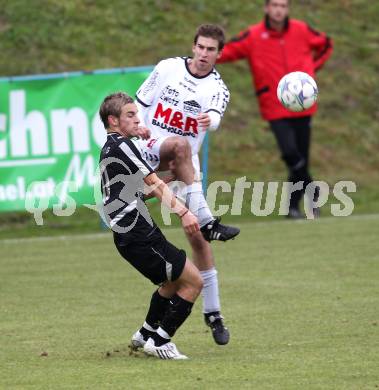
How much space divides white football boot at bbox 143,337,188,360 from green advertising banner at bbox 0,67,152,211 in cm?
658

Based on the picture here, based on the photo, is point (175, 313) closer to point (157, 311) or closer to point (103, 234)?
point (157, 311)

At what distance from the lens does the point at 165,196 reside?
24.1 feet

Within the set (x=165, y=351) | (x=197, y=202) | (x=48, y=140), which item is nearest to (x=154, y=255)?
(x=165, y=351)

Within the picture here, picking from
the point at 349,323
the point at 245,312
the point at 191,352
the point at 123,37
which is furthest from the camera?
the point at 123,37

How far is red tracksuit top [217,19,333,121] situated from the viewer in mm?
15086

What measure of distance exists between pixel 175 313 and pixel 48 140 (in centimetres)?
676

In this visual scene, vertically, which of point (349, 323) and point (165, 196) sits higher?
point (165, 196)

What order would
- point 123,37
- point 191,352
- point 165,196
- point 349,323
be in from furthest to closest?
1. point 123,37
2. point 349,323
3. point 191,352
4. point 165,196

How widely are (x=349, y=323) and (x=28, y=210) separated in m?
6.18

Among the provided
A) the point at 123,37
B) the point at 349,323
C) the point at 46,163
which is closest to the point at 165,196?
the point at 349,323

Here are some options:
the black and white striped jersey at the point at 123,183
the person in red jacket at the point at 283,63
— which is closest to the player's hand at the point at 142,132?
the black and white striped jersey at the point at 123,183

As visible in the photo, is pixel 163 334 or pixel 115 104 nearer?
pixel 115 104

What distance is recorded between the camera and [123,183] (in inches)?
293

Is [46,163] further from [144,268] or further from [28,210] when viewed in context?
[144,268]
